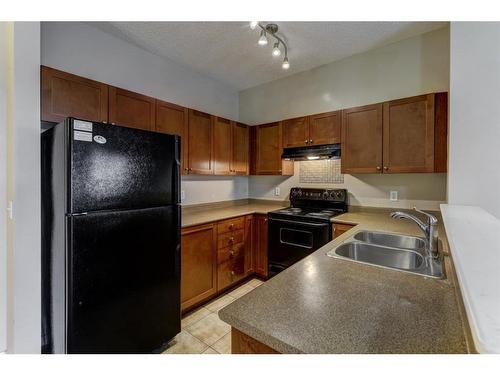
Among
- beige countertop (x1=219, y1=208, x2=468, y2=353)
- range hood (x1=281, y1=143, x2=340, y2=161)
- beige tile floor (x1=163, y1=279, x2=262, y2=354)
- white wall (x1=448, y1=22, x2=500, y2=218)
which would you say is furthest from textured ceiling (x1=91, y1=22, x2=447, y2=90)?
beige tile floor (x1=163, y1=279, x2=262, y2=354)

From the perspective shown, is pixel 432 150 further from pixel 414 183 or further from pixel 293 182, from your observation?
pixel 293 182

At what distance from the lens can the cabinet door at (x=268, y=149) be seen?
9.83ft

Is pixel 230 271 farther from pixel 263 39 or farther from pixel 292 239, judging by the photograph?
pixel 263 39

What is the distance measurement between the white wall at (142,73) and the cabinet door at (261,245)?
2.42 ft

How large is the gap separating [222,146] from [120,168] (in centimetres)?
155

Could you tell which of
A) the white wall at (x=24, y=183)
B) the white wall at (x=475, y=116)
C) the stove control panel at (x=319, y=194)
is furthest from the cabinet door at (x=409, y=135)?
the white wall at (x=24, y=183)

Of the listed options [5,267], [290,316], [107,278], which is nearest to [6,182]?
[5,267]

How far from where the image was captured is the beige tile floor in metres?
1.77

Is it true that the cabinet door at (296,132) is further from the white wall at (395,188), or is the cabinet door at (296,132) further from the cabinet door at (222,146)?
the cabinet door at (222,146)

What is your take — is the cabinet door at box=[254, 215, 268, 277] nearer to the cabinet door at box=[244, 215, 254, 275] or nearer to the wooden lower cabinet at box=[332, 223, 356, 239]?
the cabinet door at box=[244, 215, 254, 275]

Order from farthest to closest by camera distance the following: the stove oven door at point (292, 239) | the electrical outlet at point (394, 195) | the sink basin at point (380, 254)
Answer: the electrical outlet at point (394, 195) < the stove oven door at point (292, 239) < the sink basin at point (380, 254)

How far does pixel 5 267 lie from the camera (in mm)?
1655

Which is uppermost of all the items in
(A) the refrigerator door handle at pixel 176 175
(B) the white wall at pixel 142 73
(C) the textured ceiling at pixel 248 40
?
(C) the textured ceiling at pixel 248 40
